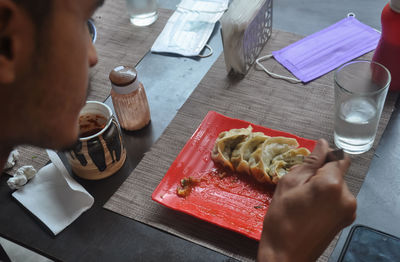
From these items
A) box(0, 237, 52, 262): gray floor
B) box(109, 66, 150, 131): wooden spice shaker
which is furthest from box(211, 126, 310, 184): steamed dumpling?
box(0, 237, 52, 262): gray floor

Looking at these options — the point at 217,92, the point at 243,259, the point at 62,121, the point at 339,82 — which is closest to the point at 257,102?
the point at 217,92

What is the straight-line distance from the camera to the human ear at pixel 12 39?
430mm

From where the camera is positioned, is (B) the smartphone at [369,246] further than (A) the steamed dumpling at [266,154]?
No

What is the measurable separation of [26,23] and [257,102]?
0.82m

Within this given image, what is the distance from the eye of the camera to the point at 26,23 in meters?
0.45

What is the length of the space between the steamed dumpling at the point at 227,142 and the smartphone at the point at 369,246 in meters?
0.31

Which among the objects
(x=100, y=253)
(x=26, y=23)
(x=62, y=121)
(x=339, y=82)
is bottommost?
(x=100, y=253)

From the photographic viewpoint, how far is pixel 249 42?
125 centimetres

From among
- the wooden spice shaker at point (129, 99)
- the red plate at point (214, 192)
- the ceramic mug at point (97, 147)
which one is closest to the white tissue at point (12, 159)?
the ceramic mug at point (97, 147)

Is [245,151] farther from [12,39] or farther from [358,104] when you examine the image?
[12,39]

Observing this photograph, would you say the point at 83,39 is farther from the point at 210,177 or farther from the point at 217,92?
the point at 217,92

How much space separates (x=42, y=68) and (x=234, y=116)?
73 centimetres

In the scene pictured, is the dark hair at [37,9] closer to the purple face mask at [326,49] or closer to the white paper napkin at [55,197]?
the white paper napkin at [55,197]

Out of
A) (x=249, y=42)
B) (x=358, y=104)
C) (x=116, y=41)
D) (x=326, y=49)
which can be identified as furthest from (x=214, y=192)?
(x=116, y=41)
